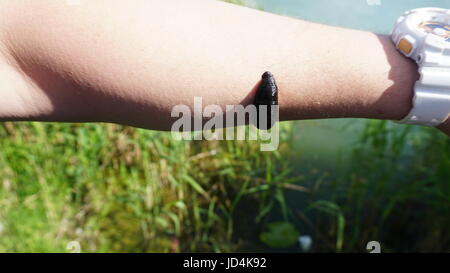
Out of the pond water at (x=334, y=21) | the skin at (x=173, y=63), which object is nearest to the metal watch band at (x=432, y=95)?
the skin at (x=173, y=63)

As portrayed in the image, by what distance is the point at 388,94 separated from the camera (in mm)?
1026

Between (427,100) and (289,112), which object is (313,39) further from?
(427,100)

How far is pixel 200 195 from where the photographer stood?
7.92ft

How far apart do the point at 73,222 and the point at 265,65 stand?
164cm

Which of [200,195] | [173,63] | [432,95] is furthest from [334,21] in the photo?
[173,63]

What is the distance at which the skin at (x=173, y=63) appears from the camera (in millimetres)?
900

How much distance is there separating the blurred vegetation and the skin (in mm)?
1218

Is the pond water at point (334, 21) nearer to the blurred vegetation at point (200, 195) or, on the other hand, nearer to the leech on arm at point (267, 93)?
the blurred vegetation at point (200, 195)

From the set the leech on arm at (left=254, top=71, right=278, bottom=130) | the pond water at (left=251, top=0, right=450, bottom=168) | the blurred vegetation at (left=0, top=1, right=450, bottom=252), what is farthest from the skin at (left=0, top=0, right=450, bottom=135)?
the blurred vegetation at (left=0, top=1, right=450, bottom=252)

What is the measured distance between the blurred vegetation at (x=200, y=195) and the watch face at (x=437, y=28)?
1.15m

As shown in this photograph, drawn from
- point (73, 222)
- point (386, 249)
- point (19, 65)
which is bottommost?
point (386, 249)

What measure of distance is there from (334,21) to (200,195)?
49.2 inches
